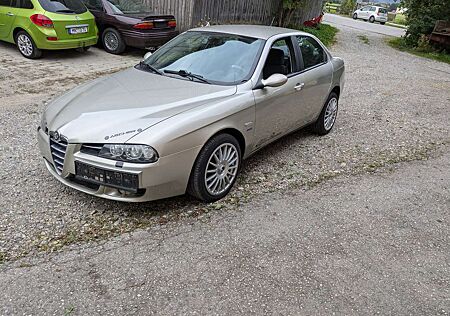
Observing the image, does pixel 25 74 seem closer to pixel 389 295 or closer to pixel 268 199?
→ pixel 268 199

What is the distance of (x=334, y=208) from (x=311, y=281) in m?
1.18

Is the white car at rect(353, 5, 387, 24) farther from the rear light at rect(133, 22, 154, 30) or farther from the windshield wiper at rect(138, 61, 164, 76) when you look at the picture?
the windshield wiper at rect(138, 61, 164, 76)

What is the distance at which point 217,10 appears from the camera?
486 inches

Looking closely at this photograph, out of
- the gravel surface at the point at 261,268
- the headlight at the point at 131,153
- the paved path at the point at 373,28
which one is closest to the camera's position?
the gravel surface at the point at 261,268

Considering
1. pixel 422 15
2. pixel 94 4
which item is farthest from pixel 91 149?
pixel 422 15

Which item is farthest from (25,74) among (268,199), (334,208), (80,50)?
(334,208)

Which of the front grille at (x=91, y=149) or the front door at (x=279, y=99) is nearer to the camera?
the front grille at (x=91, y=149)

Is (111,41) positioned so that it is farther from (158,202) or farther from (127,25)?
(158,202)

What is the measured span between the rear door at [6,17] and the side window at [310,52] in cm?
661

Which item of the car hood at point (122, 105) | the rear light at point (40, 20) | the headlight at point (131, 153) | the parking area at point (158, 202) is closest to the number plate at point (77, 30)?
the rear light at point (40, 20)

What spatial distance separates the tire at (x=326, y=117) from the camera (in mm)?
5500

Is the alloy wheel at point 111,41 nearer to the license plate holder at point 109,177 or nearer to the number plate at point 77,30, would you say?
the number plate at point 77,30

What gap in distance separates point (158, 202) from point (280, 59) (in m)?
2.15

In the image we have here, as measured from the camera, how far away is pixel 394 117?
276 inches
